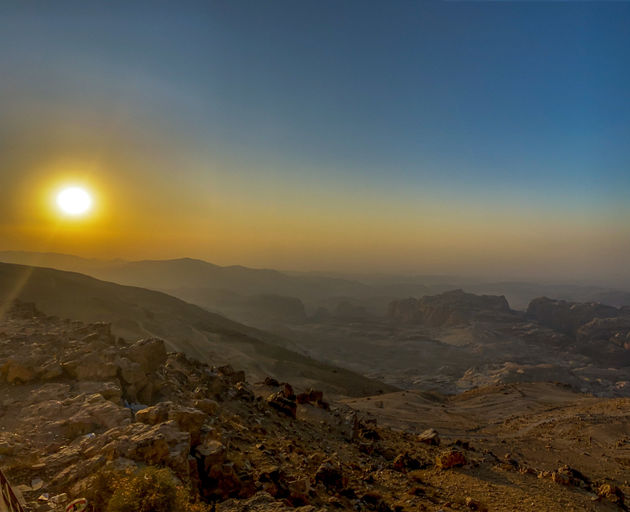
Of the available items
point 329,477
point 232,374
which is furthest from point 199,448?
point 232,374

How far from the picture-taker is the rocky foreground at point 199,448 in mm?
5094

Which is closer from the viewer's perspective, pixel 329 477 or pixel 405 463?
pixel 329 477

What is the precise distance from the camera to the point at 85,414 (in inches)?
258

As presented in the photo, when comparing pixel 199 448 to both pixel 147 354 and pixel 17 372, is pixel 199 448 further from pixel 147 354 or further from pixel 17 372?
pixel 17 372

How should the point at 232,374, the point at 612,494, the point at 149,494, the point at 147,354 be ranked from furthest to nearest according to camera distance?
the point at 232,374, the point at 147,354, the point at 612,494, the point at 149,494

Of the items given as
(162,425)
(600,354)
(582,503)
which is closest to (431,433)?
(582,503)

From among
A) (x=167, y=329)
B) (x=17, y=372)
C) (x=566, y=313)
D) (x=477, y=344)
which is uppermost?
(x=17, y=372)

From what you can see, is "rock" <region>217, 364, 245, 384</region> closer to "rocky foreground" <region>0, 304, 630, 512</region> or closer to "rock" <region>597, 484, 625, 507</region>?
"rocky foreground" <region>0, 304, 630, 512</region>

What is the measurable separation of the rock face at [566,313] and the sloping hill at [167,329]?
73959mm

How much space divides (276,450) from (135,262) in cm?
21009

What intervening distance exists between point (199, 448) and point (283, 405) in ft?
23.1

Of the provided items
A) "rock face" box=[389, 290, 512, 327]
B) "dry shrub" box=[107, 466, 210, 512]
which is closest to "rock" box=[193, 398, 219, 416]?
"dry shrub" box=[107, 466, 210, 512]

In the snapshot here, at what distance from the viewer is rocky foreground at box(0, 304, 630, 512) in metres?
5.09

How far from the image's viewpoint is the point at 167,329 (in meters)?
36.2
